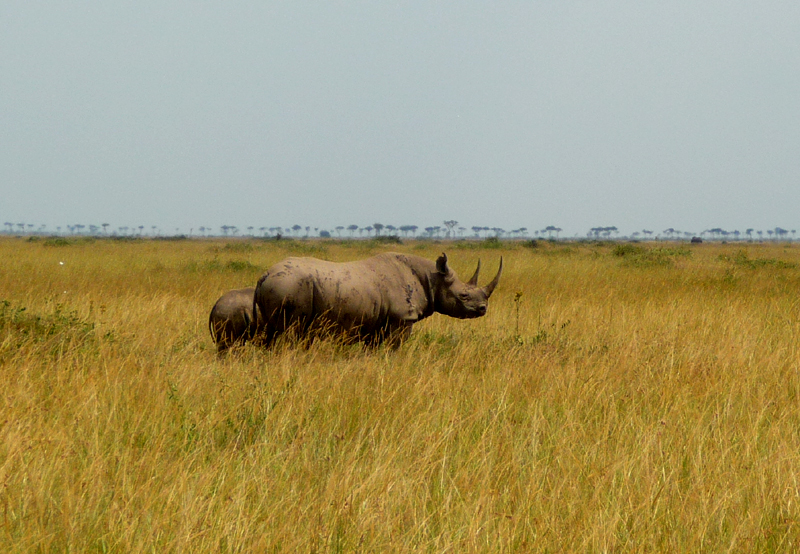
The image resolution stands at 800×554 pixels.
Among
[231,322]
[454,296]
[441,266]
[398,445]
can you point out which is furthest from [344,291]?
[398,445]

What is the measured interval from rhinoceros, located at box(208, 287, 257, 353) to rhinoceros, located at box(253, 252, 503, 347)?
143 mm

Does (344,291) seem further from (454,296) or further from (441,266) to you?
(454,296)

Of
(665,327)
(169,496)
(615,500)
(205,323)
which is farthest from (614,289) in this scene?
(169,496)

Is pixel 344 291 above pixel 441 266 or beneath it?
beneath

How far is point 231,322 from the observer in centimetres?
704

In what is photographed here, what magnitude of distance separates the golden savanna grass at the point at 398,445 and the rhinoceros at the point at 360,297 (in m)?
0.33

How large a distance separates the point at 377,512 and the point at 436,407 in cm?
183

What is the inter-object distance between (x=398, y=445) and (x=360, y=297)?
3.13 metres

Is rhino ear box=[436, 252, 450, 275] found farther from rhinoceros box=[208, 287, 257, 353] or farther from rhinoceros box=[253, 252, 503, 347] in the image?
rhinoceros box=[208, 287, 257, 353]

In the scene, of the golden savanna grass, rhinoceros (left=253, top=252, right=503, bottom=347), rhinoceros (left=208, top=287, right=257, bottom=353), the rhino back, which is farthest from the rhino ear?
rhinoceros (left=208, top=287, right=257, bottom=353)

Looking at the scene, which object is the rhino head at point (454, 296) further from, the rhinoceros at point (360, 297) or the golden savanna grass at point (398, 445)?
the golden savanna grass at point (398, 445)

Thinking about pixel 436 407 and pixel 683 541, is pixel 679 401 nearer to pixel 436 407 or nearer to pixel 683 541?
pixel 436 407

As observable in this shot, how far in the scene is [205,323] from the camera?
848 centimetres

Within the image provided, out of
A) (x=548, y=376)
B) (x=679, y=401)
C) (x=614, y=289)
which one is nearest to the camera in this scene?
(x=679, y=401)
